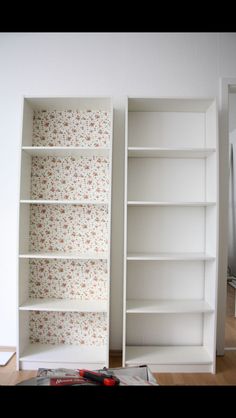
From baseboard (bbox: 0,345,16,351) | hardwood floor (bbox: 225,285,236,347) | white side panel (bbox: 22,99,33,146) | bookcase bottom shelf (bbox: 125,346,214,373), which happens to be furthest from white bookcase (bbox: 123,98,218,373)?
baseboard (bbox: 0,345,16,351)

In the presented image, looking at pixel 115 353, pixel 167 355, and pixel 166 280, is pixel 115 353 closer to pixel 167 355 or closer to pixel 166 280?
pixel 167 355

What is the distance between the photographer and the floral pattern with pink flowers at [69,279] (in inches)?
88.2

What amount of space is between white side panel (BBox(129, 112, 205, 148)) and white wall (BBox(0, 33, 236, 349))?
125 mm

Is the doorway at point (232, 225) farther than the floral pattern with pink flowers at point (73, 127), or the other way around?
the doorway at point (232, 225)

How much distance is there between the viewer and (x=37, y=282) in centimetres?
226

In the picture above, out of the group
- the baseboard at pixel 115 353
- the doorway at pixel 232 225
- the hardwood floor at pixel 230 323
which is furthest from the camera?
the doorway at pixel 232 225

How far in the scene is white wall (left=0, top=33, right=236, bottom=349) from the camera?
2254 millimetres

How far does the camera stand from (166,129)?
224cm

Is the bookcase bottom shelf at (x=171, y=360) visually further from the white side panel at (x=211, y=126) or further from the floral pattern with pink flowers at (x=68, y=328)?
the white side panel at (x=211, y=126)

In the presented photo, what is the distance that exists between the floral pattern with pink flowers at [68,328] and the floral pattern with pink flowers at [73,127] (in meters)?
1.36

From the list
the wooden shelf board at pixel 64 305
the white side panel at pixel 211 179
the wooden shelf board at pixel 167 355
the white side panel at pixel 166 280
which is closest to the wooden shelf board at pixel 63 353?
the wooden shelf board at pixel 167 355

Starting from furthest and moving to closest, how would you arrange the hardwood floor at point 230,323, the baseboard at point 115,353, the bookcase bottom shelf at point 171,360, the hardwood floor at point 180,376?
the hardwood floor at point 230,323
the baseboard at point 115,353
the bookcase bottom shelf at point 171,360
the hardwood floor at point 180,376

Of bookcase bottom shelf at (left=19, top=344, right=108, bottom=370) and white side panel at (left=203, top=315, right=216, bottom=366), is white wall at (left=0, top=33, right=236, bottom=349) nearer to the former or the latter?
bookcase bottom shelf at (left=19, top=344, right=108, bottom=370)
